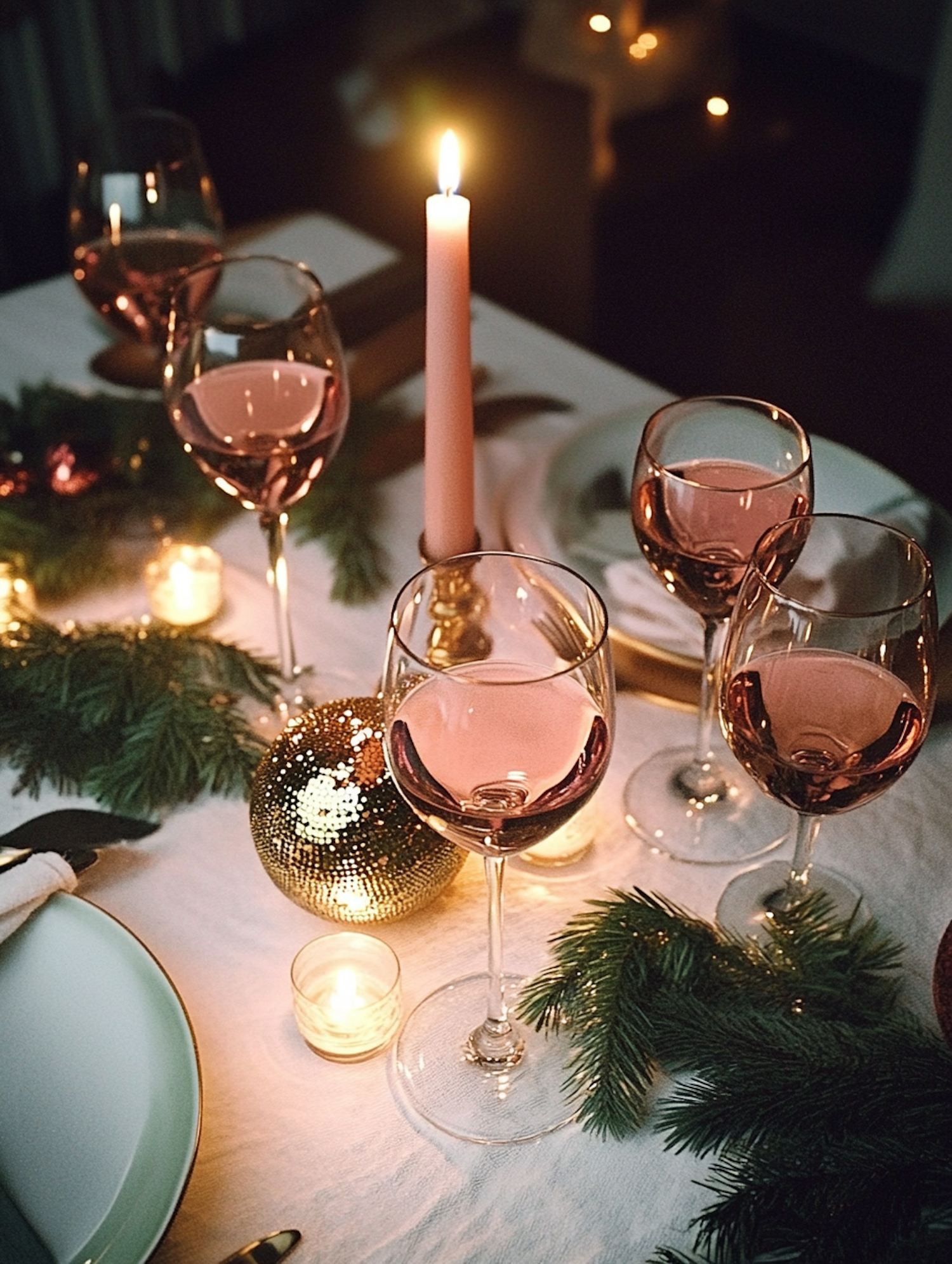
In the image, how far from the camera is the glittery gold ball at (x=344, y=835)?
726 mm

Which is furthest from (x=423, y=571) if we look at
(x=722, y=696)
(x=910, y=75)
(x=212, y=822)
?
(x=910, y=75)

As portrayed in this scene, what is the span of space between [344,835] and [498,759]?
5.1 inches

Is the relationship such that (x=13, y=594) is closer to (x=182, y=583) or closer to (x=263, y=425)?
(x=182, y=583)

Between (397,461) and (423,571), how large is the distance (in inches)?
20.6

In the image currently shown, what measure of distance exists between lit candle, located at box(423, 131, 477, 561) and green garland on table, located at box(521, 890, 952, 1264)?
24cm

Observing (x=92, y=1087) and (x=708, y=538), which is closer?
(x=92, y=1087)

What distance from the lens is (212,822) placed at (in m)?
0.84

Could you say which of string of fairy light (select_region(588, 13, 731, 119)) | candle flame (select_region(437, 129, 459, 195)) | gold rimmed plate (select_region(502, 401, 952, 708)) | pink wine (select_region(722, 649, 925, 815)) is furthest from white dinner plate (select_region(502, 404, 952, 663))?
string of fairy light (select_region(588, 13, 731, 119))

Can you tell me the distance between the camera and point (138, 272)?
3.95ft

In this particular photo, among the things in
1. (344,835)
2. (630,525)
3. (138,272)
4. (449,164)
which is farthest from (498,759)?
(138,272)

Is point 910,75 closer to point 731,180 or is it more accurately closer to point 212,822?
point 731,180

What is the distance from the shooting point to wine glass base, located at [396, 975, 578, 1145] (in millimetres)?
667

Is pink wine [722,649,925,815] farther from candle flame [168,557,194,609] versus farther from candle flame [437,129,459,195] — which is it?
candle flame [168,557,194,609]

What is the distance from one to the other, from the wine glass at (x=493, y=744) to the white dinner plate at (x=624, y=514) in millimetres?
275
